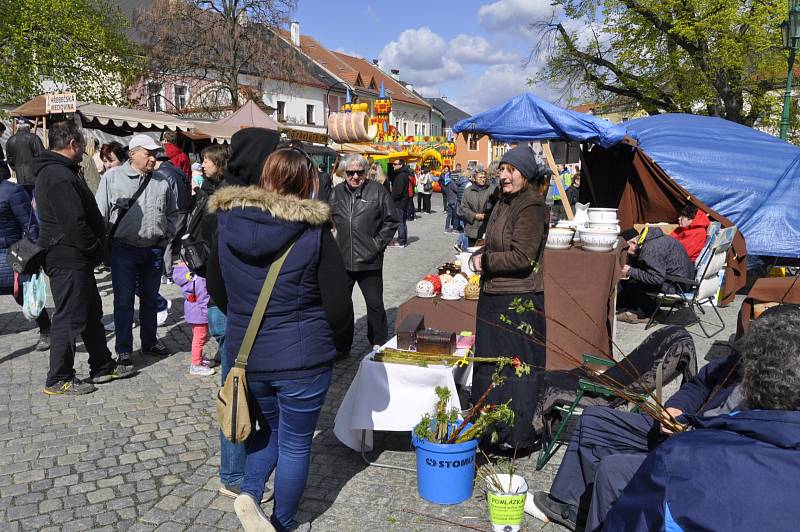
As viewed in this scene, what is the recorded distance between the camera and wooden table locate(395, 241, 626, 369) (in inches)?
214

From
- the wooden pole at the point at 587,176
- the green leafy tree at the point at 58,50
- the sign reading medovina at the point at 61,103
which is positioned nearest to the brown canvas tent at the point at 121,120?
the sign reading medovina at the point at 61,103

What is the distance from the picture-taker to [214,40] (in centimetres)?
2505

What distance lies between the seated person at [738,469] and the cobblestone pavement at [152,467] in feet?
4.95

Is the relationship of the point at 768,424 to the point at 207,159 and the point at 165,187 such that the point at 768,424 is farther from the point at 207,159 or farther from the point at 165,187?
the point at 165,187

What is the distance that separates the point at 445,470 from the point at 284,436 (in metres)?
Result: 0.96

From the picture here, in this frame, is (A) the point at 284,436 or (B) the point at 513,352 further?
(B) the point at 513,352

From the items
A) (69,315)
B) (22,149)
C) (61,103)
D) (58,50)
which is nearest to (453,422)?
(69,315)

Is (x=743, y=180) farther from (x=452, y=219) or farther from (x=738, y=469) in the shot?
(x=452, y=219)

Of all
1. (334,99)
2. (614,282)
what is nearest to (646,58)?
(614,282)

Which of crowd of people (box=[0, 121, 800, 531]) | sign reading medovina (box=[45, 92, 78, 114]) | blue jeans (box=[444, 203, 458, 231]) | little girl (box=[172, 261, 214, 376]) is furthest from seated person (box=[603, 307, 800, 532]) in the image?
blue jeans (box=[444, 203, 458, 231])

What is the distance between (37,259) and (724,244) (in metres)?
6.98

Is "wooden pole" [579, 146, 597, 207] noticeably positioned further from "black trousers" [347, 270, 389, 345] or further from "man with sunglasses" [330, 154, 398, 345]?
"black trousers" [347, 270, 389, 345]

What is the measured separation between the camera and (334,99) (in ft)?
161

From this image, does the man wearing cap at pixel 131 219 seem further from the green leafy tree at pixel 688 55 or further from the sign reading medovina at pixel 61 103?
the green leafy tree at pixel 688 55
